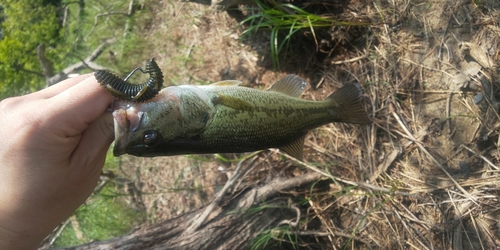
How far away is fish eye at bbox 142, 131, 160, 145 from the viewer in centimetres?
200

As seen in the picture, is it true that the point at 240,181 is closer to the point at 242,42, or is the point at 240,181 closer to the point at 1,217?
the point at 242,42

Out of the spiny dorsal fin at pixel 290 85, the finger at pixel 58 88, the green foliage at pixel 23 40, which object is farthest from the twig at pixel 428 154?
the green foliage at pixel 23 40

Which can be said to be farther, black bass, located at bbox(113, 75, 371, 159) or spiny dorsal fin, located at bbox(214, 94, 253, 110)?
spiny dorsal fin, located at bbox(214, 94, 253, 110)

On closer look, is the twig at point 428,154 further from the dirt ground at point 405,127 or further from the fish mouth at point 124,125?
the fish mouth at point 124,125

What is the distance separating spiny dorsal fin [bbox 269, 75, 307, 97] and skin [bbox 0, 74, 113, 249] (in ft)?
3.98

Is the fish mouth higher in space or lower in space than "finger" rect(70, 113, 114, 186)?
higher

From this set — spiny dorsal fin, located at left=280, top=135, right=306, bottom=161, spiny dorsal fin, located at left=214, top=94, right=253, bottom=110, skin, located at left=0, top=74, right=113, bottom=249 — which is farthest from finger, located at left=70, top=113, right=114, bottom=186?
spiny dorsal fin, located at left=280, top=135, right=306, bottom=161

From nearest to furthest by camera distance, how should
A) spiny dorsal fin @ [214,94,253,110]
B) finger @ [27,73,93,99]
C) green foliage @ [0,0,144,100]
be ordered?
finger @ [27,73,93,99], spiny dorsal fin @ [214,94,253,110], green foliage @ [0,0,144,100]

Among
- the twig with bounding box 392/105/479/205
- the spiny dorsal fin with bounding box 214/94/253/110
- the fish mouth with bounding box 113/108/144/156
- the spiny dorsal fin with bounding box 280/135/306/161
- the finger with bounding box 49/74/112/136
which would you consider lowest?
the twig with bounding box 392/105/479/205

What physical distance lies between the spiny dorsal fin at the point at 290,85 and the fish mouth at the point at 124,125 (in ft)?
3.52

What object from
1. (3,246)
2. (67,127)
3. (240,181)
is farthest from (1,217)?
(240,181)

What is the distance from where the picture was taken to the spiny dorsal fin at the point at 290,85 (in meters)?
2.67

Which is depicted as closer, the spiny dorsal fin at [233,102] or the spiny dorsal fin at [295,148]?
the spiny dorsal fin at [233,102]

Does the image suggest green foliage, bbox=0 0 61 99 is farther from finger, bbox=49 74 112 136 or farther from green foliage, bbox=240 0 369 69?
A: finger, bbox=49 74 112 136
